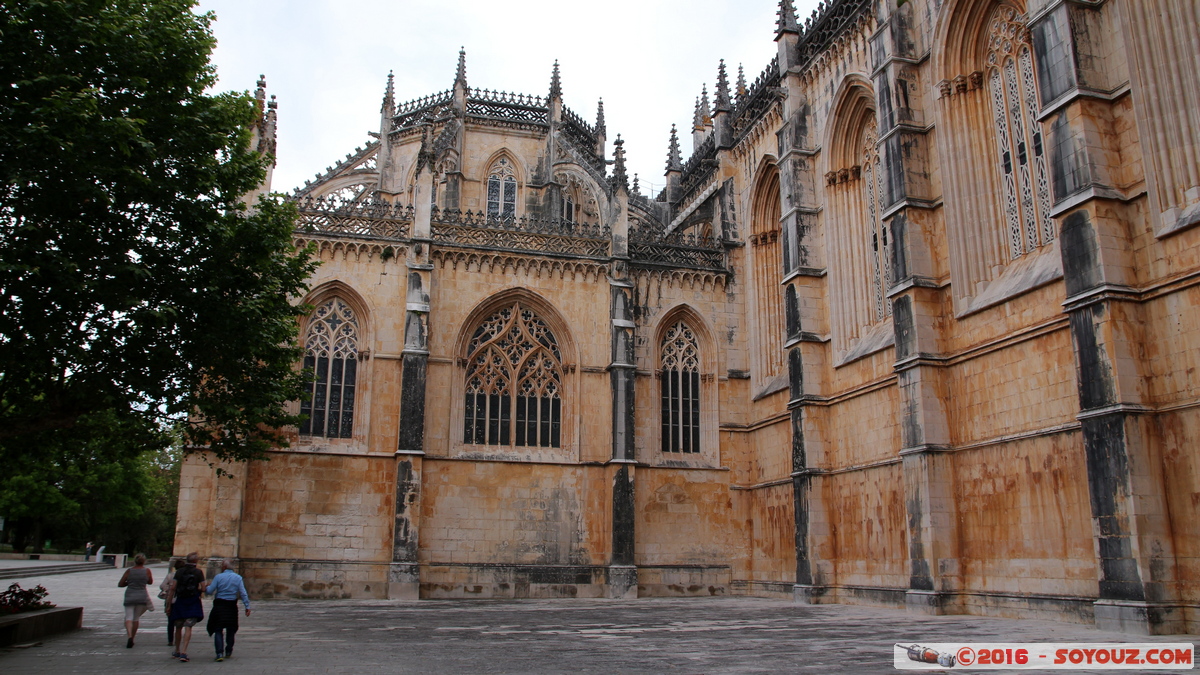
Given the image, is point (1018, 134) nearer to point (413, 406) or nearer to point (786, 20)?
point (786, 20)

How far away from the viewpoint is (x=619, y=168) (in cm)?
2545

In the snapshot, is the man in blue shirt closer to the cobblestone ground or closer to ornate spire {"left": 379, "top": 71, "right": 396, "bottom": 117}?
the cobblestone ground

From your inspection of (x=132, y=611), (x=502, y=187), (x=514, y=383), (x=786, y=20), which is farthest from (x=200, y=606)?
(x=502, y=187)

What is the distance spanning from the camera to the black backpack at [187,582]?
10906 millimetres

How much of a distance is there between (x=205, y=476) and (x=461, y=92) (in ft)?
59.3

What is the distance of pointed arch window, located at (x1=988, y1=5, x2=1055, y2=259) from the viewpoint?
52.8ft

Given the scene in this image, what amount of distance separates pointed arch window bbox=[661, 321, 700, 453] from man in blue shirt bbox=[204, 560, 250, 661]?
1546cm

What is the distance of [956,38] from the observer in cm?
1805

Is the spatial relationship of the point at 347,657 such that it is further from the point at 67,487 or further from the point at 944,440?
the point at 67,487

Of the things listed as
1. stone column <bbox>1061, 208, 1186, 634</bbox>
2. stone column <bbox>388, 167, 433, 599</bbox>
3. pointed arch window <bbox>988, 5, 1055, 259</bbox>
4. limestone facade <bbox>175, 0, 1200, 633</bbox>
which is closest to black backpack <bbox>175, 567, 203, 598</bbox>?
limestone facade <bbox>175, 0, 1200, 633</bbox>

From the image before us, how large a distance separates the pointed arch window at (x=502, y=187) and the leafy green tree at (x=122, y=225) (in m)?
18.1

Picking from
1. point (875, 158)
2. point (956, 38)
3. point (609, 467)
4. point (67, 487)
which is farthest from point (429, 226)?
point (67, 487)

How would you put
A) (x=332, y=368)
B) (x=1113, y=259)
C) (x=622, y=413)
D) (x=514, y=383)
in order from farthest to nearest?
(x=514, y=383), (x=622, y=413), (x=332, y=368), (x=1113, y=259)

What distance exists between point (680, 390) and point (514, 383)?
16.1 feet
